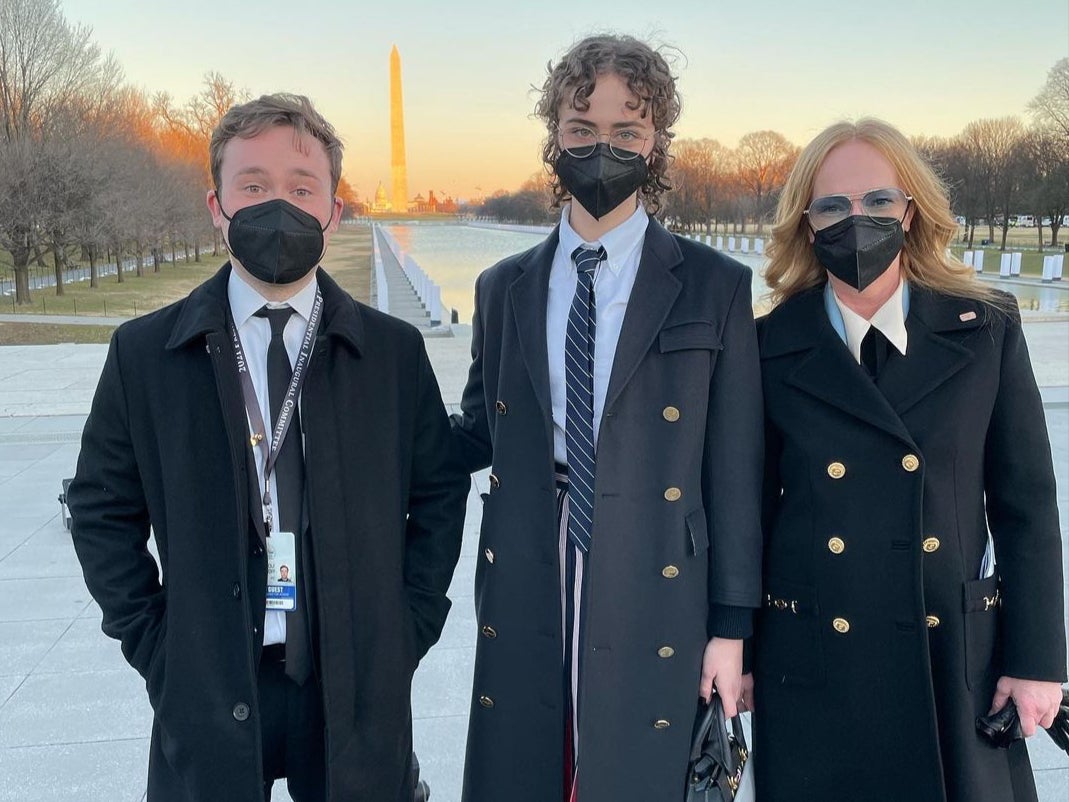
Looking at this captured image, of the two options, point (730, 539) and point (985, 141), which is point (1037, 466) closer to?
point (730, 539)

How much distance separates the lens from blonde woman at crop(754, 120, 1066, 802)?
7.01 feet

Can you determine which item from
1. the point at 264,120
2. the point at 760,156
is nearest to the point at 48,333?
the point at 264,120

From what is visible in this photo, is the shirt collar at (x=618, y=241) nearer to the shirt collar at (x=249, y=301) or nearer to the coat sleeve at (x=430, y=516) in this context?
the coat sleeve at (x=430, y=516)

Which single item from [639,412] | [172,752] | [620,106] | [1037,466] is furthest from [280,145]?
[1037,466]

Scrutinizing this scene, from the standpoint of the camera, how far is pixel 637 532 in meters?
2.18

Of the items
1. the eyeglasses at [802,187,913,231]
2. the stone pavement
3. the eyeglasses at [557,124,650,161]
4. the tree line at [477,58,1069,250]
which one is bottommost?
the stone pavement

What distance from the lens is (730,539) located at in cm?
220

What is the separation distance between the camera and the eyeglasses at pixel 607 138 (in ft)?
7.67

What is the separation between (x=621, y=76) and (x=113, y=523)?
5.76 ft

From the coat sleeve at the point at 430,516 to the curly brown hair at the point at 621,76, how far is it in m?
0.80

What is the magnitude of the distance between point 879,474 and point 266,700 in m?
1.64

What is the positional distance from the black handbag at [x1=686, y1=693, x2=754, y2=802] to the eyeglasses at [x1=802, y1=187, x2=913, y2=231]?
1354mm

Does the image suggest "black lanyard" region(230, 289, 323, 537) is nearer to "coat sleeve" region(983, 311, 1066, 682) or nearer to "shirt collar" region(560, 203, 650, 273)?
"shirt collar" region(560, 203, 650, 273)

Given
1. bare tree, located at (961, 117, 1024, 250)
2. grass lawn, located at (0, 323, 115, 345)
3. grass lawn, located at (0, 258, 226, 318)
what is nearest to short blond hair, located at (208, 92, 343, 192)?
grass lawn, located at (0, 323, 115, 345)
